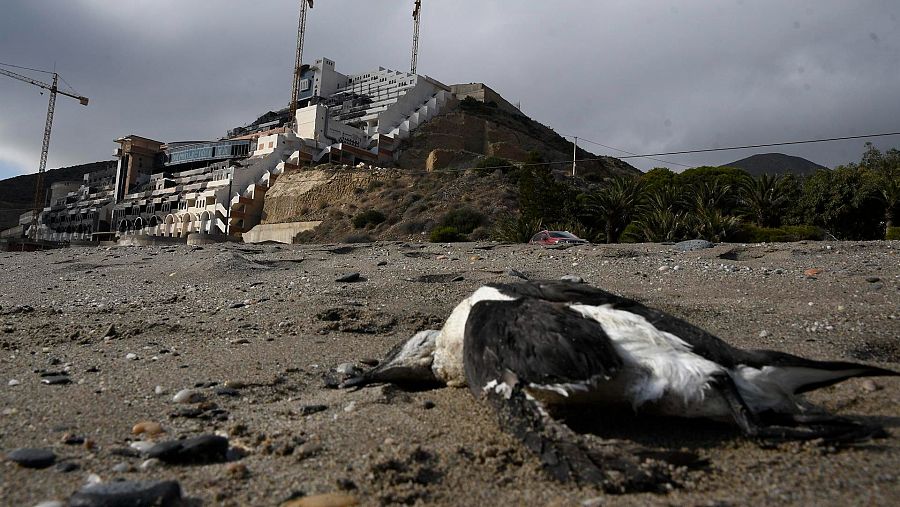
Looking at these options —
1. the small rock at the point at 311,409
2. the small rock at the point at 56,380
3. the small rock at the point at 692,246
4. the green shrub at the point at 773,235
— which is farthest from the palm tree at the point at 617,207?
the small rock at the point at 56,380

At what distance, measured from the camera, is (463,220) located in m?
37.7

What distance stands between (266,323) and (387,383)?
2.60 m

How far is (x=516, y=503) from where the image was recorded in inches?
88.3

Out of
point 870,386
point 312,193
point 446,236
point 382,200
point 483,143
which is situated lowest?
point 870,386

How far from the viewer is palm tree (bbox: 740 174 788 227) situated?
28.5m

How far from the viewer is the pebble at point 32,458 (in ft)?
8.48

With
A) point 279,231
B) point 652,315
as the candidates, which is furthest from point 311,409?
point 279,231

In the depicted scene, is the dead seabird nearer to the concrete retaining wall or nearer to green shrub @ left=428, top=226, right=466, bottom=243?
green shrub @ left=428, top=226, right=466, bottom=243

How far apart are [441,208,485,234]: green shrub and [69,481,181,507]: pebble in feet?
112

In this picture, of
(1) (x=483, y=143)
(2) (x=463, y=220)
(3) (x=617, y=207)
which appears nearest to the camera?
(3) (x=617, y=207)

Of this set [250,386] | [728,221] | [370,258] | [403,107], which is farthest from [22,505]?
[403,107]

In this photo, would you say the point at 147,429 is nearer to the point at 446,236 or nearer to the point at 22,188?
the point at 446,236

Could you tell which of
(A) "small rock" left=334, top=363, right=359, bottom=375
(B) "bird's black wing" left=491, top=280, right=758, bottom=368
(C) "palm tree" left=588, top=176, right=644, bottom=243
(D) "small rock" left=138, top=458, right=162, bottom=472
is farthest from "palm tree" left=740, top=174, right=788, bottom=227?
(D) "small rock" left=138, top=458, right=162, bottom=472

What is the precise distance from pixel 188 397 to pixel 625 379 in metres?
2.72
